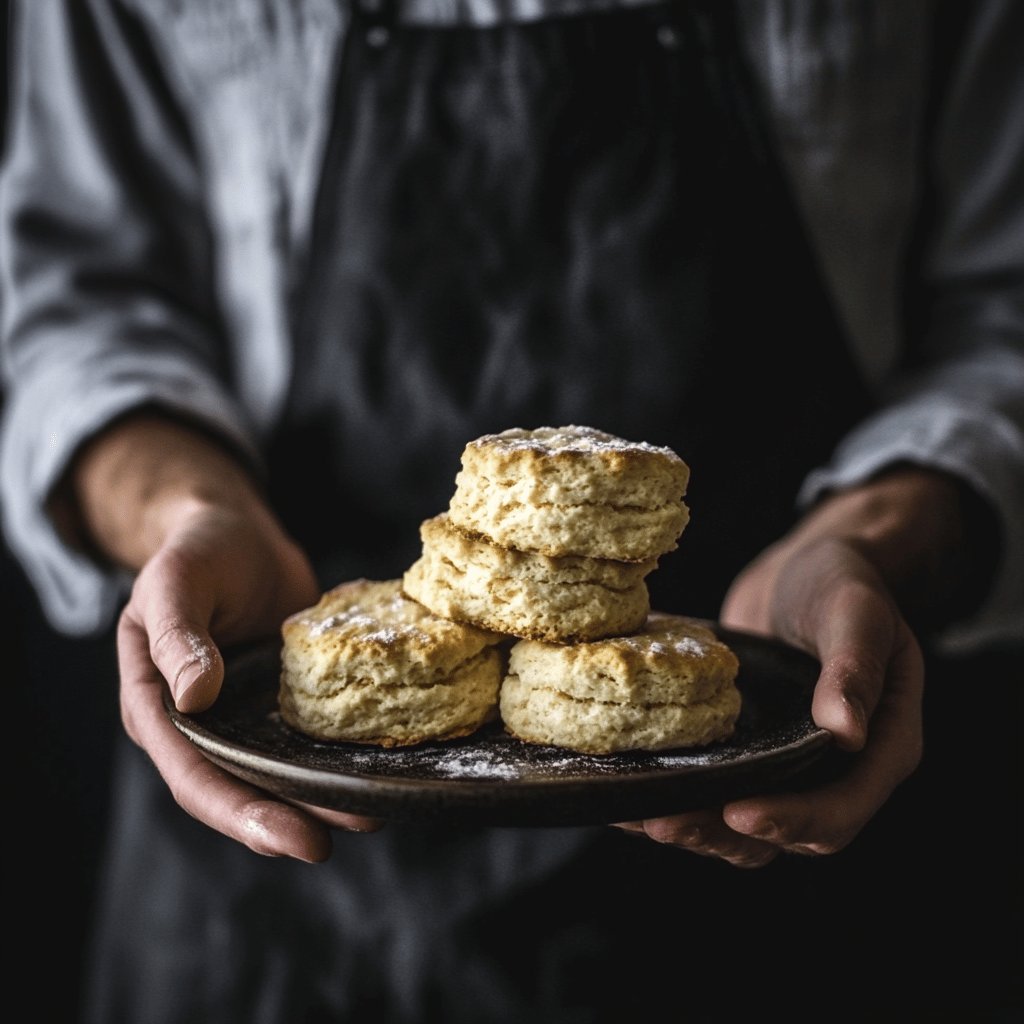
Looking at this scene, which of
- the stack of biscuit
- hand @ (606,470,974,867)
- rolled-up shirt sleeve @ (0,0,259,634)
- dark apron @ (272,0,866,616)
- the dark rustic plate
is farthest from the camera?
rolled-up shirt sleeve @ (0,0,259,634)

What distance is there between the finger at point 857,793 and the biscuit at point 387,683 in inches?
11.5

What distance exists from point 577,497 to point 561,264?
0.58 meters

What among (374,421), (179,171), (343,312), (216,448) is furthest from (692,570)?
(179,171)

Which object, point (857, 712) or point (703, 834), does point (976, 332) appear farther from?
point (703, 834)

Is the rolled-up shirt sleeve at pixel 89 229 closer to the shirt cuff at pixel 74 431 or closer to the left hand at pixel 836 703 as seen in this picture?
the shirt cuff at pixel 74 431

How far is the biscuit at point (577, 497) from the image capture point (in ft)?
3.20

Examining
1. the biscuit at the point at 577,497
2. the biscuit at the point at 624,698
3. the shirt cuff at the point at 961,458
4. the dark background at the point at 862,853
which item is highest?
the biscuit at the point at 577,497

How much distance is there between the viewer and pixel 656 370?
1438mm

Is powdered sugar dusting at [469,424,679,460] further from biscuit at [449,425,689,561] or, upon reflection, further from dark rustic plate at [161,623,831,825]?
dark rustic plate at [161,623,831,825]

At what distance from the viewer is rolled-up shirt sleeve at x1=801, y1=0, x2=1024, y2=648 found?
4.84 feet

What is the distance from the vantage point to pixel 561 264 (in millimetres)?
1466

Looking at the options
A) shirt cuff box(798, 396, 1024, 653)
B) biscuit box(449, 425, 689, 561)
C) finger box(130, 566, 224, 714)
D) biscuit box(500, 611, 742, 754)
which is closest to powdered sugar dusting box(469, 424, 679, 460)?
biscuit box(449, 425, 689, 561)

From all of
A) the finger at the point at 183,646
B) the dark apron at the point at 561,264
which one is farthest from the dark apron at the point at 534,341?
the finger at the point at 183,646

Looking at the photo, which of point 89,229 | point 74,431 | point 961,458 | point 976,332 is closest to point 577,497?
point 961,458
